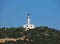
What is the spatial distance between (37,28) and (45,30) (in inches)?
146

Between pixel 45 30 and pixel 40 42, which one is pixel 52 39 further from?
pixel 45 30

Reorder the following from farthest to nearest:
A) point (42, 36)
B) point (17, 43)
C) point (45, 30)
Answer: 1. point (45, 30)
2. point (42, 36)
3. point (17, 43)

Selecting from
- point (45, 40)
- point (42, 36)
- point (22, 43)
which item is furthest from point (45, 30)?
point (22, 43)

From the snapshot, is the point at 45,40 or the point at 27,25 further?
the point at 27,25

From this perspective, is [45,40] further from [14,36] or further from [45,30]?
[45,30]

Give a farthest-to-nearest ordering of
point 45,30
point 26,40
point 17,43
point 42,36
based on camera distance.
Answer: point 45,30 → point 42,36 → point 26,40 → point 17,43

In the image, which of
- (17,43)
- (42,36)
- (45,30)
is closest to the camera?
(17,43)

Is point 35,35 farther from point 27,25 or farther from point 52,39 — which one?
point 27,25

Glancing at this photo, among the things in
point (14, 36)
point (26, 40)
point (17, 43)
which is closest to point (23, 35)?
point (14, 36)

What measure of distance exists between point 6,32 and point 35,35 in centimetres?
1082

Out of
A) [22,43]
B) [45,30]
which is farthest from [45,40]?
[45,30]

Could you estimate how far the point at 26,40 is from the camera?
2490 inches

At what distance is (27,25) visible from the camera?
7994 centimetres

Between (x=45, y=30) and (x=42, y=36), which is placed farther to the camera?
(x=45, y=30)
